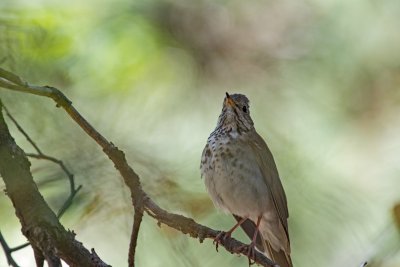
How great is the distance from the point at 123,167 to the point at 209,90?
0.29m

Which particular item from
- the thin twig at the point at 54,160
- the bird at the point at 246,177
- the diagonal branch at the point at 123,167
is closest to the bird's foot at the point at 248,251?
the diagonal branch at the point at 123,167

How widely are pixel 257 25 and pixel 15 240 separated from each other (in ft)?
3.05

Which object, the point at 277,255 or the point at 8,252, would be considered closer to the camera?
the point at 8,252

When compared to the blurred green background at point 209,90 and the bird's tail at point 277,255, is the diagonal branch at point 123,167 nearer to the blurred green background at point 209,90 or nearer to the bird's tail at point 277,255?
the blurred green background at point 209,90

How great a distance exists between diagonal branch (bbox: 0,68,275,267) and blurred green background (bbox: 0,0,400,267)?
35 millimetres

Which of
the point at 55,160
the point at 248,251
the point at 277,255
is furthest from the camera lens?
the point at 277,255

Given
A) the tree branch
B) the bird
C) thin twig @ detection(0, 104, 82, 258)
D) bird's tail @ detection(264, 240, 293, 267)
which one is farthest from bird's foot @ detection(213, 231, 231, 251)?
the bird

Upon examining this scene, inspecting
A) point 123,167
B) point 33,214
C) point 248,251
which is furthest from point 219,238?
point 33,214

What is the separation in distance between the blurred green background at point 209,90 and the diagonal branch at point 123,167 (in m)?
0.03

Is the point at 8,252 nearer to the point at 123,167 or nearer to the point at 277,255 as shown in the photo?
the point at 123,167

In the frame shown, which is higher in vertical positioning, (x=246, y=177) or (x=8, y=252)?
(x=246, y=177)

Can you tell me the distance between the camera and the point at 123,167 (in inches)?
61.8

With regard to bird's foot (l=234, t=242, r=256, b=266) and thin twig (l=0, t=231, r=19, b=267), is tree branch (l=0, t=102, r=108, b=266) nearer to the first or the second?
thin twig (l=0, t=231, r=19, b=267)

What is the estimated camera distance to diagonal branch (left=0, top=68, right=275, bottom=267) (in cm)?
147
